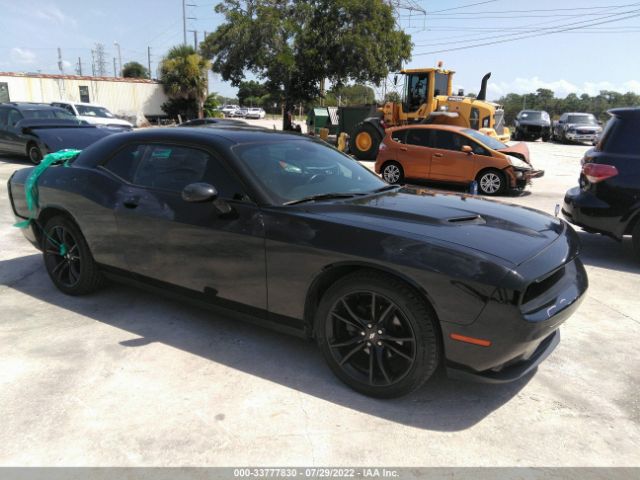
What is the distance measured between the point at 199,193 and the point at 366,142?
14154mm

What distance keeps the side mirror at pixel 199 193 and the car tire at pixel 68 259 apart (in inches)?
60.7

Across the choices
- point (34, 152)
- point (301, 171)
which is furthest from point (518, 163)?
point (34, 152)

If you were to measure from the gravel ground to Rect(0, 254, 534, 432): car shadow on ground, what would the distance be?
1 cm

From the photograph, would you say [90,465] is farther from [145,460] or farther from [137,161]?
[137,161]

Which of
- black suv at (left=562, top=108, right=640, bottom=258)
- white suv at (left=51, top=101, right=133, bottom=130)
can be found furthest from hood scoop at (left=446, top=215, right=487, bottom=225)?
white suv at (left=51, top=101, right=133, bottom=130)

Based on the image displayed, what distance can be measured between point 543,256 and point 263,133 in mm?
2329

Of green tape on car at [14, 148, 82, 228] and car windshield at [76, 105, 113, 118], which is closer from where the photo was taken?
green tape on car at [14, 148, 82, 228]

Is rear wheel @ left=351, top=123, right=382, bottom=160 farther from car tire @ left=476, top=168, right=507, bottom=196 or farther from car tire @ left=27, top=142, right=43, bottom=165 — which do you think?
car tire @ left=27, top=142, right=43, bottom=165

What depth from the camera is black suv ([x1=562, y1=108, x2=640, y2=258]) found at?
17.9ft

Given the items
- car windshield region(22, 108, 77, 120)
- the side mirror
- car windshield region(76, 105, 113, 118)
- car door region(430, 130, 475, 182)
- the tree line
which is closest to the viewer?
the side mirror

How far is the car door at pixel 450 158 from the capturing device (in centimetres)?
1099

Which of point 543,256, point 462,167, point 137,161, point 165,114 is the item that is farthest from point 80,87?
point 543,256

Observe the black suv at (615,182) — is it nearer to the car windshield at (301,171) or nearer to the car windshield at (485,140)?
the car windshield at (301,171)

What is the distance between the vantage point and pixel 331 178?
3746 millimetres
